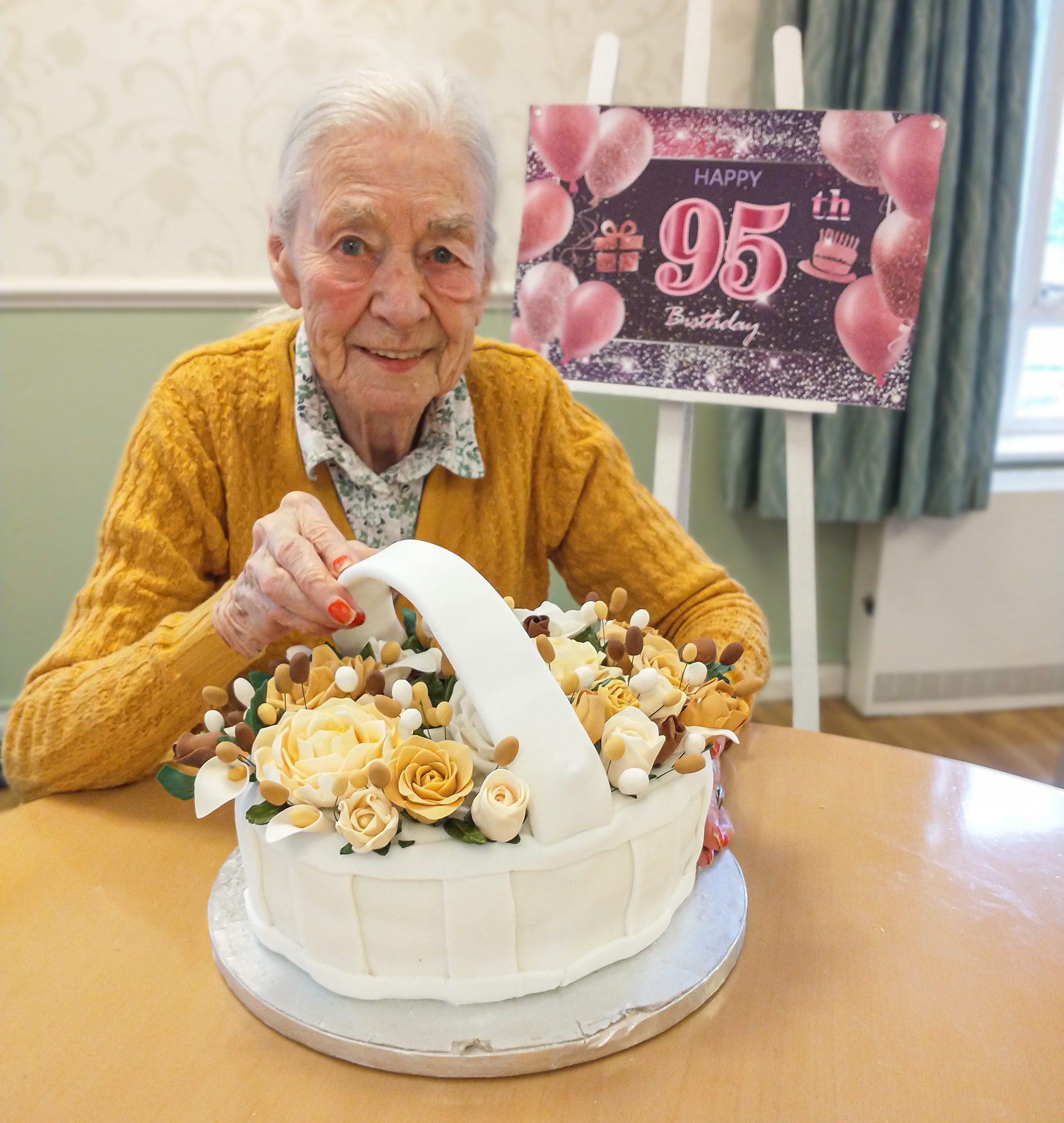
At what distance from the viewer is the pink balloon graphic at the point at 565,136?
164 centimetres

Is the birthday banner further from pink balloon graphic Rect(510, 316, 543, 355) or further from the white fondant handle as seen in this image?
the white fondant handle

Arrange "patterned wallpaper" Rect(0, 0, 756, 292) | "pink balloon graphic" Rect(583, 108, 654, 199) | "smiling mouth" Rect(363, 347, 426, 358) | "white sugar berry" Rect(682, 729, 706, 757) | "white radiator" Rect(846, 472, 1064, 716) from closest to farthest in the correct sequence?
1. "white sugar berry" Rect(682, 729, 706, 757)
2. "smiling mouth" Rect(363, 347, 426, 358)
3. "pink balloon graphic" Rect(583, 108, 654, 199)
4. "patterned wallpaper" Rect(0, 0, 756, 292)
5. "white radiator" Rect(846, 472, 1064, 716)

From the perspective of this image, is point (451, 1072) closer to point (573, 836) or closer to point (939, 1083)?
point (573, 836)

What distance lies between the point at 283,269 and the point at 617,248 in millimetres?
684

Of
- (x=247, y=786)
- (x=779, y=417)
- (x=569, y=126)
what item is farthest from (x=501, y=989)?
(x=779, y=417)

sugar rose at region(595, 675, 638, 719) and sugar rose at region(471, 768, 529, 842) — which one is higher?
sugar rose at region(595, 675, 638, 719)

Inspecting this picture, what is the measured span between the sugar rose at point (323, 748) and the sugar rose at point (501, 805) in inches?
3.2

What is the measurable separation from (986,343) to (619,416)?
93 centimetres

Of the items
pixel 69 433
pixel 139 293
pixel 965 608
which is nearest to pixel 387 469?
pixel 139 293

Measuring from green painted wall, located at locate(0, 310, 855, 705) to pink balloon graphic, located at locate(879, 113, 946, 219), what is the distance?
42.8 inches

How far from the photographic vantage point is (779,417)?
252 cm

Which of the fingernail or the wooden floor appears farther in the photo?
the wooden floor

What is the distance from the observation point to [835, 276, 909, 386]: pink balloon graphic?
1562 millimetres

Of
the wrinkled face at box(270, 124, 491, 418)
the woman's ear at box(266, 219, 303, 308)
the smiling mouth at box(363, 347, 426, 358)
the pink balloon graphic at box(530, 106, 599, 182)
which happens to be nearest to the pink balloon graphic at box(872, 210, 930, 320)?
the pink balloon graphic at box(530, 106, 599, 182)
